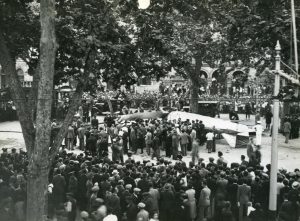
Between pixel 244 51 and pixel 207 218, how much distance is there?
18850mm

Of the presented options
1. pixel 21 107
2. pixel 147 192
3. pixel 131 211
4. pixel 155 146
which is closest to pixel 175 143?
pixel 155 146

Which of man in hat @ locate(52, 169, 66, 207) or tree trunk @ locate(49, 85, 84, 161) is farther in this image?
man in hat @ locate(52, 169, 66, 207)

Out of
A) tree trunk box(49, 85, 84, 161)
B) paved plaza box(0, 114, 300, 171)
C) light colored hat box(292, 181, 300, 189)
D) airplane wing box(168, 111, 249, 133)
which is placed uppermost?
tree trunk box(49, 85, 84, 161)

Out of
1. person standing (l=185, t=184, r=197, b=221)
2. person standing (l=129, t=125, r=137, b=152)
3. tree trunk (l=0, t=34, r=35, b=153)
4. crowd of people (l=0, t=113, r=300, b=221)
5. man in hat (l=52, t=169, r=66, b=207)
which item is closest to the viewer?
tree trunk (l=0, t=34, r=35, b=153)

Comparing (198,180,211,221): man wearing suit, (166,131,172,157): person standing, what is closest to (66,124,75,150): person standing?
(166,131,172,157): person standing

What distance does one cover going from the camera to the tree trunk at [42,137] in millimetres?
10812

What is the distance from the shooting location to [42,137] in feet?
36.2

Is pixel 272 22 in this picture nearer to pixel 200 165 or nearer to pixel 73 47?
pixel 200 165

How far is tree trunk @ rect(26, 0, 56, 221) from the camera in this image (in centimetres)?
1081

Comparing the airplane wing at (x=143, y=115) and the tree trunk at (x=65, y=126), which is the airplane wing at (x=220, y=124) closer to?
the airplane wing at (x=143, y=115)

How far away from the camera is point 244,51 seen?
99.0 ft

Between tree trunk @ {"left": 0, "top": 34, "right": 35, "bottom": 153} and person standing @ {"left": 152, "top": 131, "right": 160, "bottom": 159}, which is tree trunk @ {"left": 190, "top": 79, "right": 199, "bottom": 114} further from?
tree trunk @ {"left": 0, "top": 34, "right": 35, "bottom": 153}

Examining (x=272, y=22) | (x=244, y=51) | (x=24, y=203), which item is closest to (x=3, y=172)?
(x=24, y=203)

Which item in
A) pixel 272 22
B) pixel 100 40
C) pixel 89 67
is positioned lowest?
pixel 89 67
